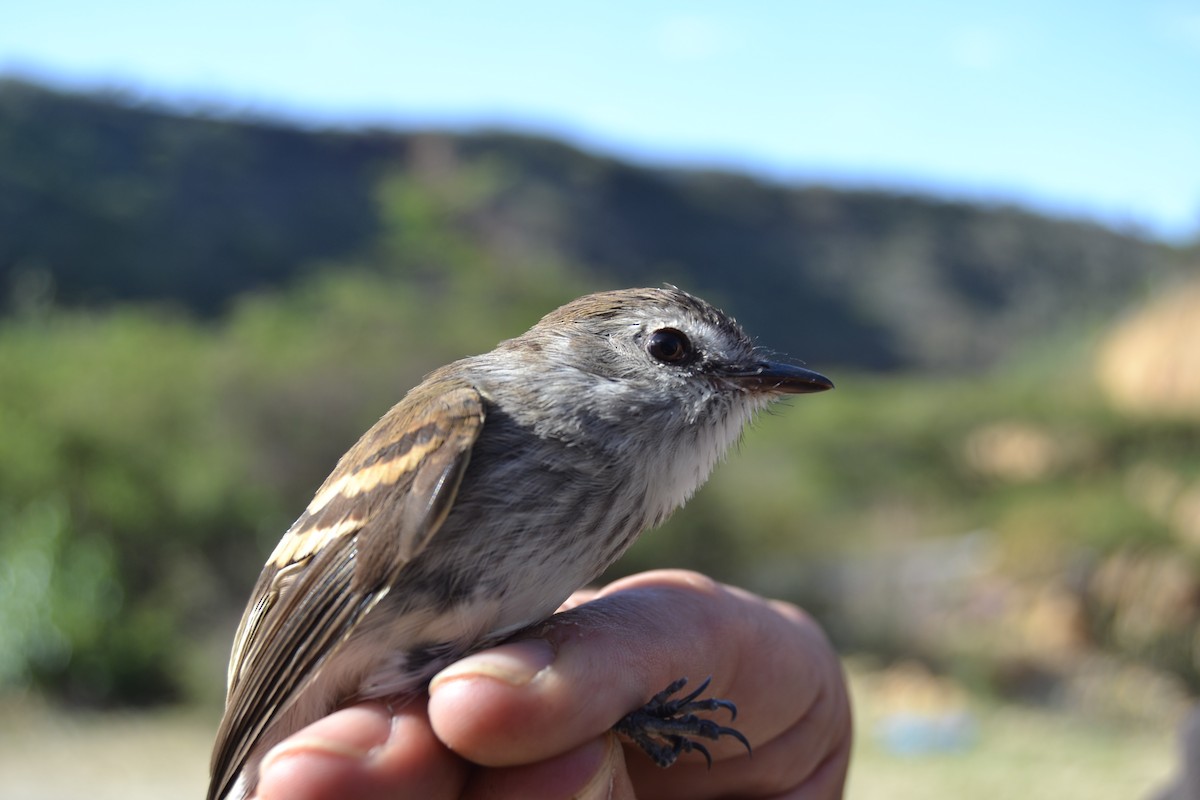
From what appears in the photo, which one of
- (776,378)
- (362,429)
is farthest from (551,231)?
(776,378)

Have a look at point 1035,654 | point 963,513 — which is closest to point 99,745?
point 1035,654

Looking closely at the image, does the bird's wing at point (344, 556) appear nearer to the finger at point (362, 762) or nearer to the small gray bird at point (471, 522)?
the small gray bird at point (471, 522)

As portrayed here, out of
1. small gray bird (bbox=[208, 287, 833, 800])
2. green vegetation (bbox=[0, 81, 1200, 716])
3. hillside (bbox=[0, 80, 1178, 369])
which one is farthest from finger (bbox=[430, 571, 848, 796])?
hillside (bbox=[0, 80, 1178, 369])

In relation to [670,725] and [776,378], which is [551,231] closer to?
[776,378]

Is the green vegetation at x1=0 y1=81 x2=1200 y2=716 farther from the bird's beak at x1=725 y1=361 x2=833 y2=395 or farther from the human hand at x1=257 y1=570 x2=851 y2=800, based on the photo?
the human hand at x1=257 y1=570 x2=851 y2=800

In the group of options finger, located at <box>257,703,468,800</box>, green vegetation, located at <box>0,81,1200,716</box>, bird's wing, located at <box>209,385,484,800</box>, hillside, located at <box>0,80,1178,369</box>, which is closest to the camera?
finger, located at <box>257,703,468,800</box>

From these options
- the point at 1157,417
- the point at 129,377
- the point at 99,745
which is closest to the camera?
the point at 99,745

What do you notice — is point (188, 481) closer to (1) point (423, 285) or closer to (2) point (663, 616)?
(1) point (423, 285)

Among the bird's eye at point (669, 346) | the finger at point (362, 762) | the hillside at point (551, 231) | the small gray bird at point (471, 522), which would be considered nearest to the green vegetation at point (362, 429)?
the hillside at point (551, 231)
